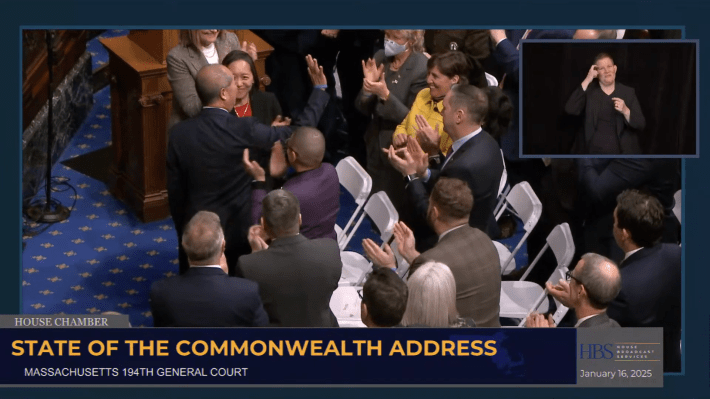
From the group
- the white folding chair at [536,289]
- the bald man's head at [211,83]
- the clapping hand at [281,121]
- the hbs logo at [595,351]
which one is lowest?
the hbs logo at [595,351]

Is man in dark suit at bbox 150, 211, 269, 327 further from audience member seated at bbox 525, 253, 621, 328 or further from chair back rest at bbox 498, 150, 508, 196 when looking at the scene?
chair back rest at bbox 498, 150, 508, 196

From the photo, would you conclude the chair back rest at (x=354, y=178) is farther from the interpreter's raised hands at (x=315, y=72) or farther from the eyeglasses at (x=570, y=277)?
the eyeglasses at (x=570, y=277)

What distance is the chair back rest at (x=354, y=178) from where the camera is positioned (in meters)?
8.34

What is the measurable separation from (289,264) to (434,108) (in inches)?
63.2

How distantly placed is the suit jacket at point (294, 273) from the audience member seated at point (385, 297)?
1.35 feet

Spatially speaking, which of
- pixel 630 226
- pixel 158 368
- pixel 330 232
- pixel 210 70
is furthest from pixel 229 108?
pixel 630 226

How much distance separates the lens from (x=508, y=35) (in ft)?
25.7

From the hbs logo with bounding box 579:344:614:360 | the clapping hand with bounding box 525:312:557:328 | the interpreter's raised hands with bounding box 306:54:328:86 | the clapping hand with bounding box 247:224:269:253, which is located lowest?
the hbs logo with bounding box 579:344:614:360

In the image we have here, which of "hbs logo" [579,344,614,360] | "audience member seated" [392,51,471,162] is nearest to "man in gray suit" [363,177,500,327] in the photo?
"hbs logo" [579,344,614,360]

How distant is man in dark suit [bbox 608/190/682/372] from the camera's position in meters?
7.68

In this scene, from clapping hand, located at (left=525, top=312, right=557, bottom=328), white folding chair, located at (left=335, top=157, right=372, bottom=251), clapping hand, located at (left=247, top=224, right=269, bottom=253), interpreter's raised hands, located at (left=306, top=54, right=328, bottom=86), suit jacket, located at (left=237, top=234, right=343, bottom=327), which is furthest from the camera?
white folding chair, located at (left=335, top=157, right=372, bottom=251)

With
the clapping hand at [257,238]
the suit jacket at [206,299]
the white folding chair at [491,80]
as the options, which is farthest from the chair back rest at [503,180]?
the suit jacket at [206,299]

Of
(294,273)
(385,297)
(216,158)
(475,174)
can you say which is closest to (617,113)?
(475,174)

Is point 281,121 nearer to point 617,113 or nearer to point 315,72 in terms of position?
point 315,72
